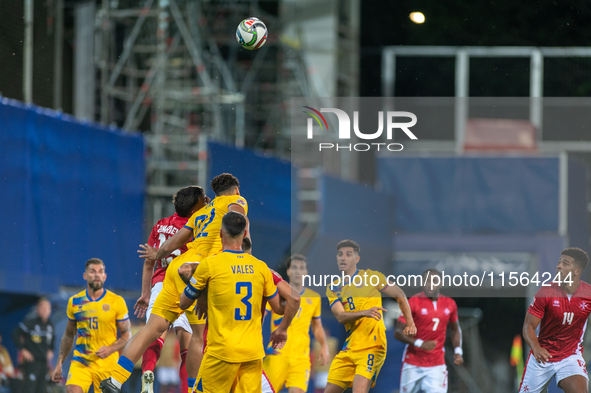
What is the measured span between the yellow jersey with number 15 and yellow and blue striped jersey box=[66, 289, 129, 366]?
2254 millimetres

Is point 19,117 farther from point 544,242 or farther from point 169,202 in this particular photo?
point 544,242

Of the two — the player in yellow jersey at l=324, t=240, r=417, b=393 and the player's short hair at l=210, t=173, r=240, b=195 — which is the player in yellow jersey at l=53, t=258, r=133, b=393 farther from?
the player in yellow jersey at l=324, t=240, r=417, b=393

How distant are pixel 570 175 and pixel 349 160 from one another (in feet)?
15.5

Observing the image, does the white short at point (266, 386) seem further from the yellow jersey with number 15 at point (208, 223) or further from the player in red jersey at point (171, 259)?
the yellow jersey with number 15 at point (208, 223)

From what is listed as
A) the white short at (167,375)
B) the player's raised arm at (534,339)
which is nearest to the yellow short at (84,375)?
the player's raised arm at (534,339)

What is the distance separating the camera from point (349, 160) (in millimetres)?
19297

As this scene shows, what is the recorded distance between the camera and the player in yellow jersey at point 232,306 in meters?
7.96

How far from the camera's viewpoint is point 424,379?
36.0 feet

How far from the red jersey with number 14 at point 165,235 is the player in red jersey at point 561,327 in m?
4.21

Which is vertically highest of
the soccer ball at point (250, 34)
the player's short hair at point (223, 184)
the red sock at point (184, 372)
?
the soccer ball at point (250, 34)

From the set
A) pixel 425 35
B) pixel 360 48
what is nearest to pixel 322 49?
pixel 360 48

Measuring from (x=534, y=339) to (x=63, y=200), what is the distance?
7.87m

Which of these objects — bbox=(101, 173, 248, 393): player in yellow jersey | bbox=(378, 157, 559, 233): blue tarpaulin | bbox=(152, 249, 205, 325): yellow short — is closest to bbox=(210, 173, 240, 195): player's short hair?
bbox=(101, 173, 248, 393): player in yellow jersey

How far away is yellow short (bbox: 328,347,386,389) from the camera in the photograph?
32.5 ft
